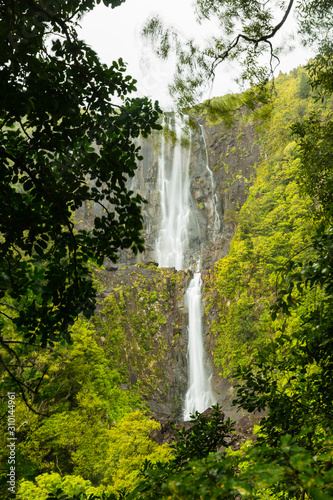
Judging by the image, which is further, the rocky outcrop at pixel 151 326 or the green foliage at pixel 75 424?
the rocky outcrop at pixel 151 326

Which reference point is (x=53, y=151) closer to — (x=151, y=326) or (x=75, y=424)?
(x=75, y=424)

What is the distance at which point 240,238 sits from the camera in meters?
19.1

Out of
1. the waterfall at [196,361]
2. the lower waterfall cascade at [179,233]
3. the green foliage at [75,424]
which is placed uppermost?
the lower waterfall cascade at [179,233]

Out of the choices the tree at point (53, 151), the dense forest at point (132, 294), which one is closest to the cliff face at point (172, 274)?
the dense forest at point (132, 294)

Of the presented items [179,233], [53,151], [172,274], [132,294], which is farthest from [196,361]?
[53,151]

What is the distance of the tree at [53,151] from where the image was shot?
196cm

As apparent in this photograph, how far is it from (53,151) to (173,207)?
86.9 ft

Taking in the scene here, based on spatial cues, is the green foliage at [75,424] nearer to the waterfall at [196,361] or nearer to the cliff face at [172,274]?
the cliff face at [172,274]

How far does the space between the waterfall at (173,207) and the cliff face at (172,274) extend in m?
0.45

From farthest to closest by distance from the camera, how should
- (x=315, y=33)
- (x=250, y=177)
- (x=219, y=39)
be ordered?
(x=250, y=177), (x=315, y=33), (x=219, y=39)

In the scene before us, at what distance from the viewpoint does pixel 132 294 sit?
21719 millimetres

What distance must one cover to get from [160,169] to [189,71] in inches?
1031

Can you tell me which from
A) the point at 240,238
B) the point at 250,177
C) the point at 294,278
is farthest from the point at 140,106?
the point at 250,177

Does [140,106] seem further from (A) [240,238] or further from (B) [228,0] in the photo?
(A) [240,238]
